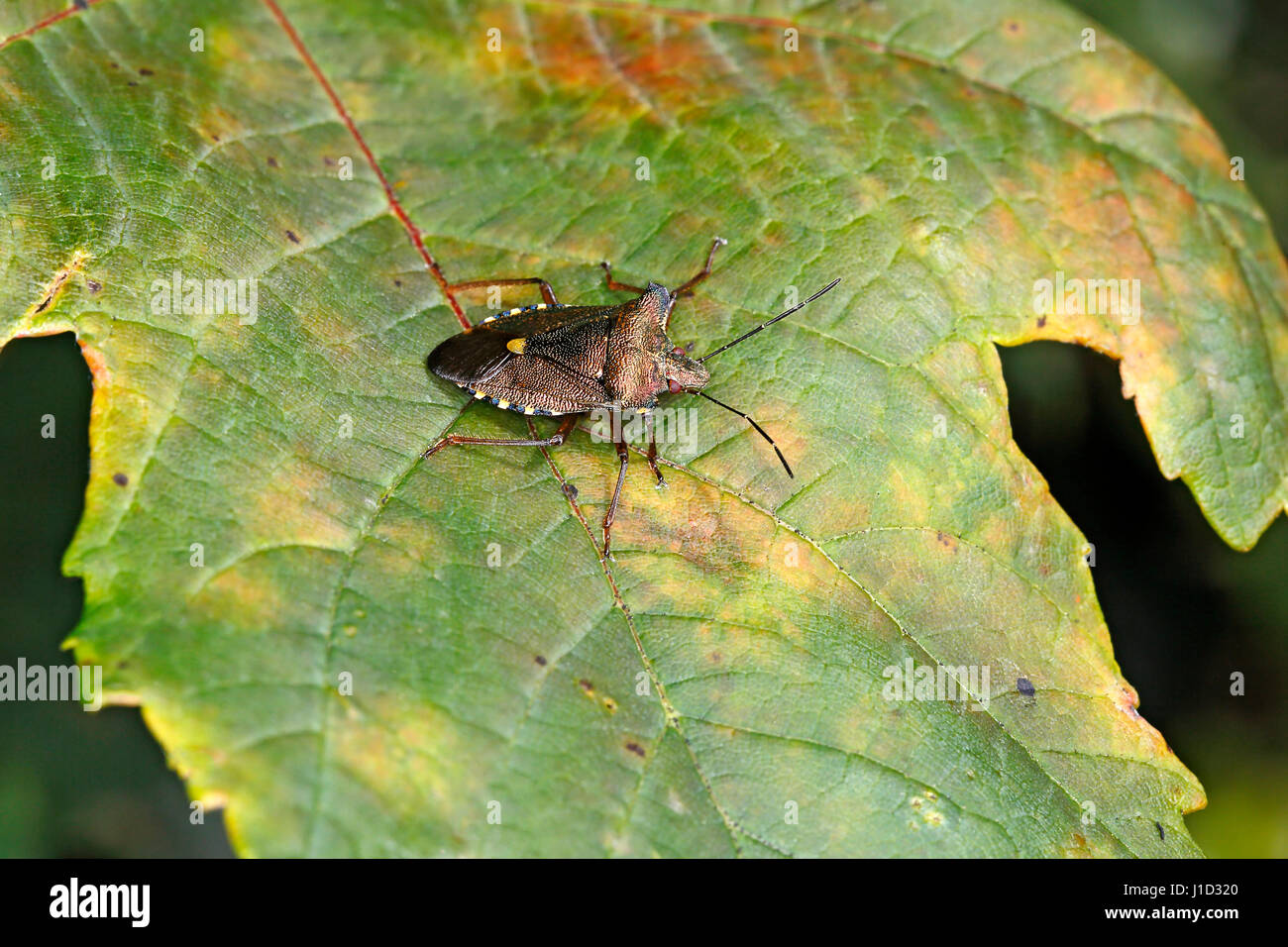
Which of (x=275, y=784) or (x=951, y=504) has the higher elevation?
(x=951, y=504)

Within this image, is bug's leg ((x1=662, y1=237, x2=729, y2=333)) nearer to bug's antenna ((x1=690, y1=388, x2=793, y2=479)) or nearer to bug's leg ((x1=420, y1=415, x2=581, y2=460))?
bug's antenna ((x1=690, y1=388, x2=793, y2=479))

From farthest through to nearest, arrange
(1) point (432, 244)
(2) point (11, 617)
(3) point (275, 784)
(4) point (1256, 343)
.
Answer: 1. (2) point (11, 617)
2. (4) point (1256, 343)
3. (1) point (432, 244)
4. (3) point (275, 784)

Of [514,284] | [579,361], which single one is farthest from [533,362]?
[514,284]

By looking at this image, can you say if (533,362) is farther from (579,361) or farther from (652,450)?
(652,450)

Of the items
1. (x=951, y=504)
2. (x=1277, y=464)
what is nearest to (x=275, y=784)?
(x=951, y=504)

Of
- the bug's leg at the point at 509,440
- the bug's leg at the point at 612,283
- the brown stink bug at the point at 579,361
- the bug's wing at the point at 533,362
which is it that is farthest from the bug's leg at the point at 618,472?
the bug's leg at the point at 612,283

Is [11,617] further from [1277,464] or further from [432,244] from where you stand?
[1277,464]
